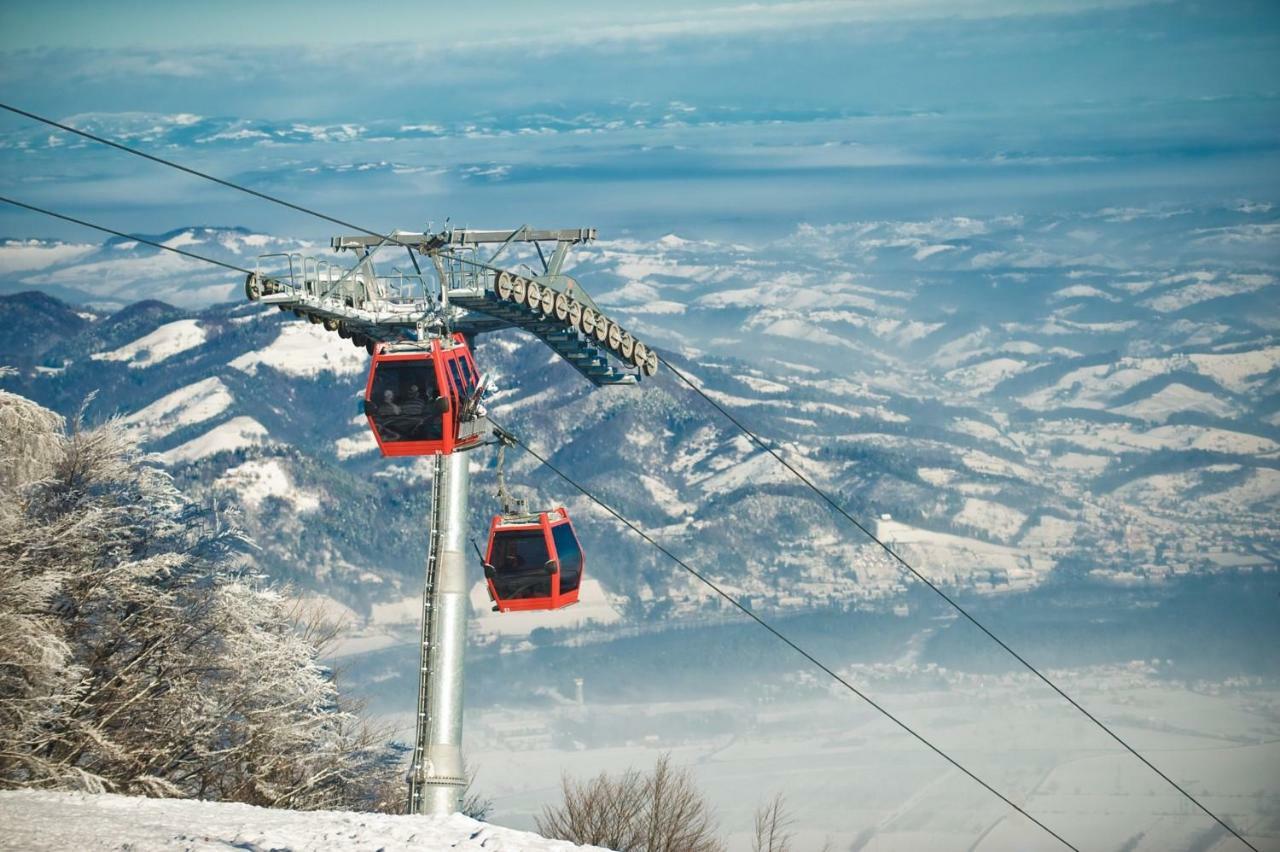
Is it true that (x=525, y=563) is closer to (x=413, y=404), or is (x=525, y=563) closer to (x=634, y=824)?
(x=413, y=404)

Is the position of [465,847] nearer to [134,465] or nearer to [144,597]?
[144,597]

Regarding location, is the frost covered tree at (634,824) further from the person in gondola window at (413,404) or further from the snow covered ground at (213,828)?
the snow covered ground at (213,828)

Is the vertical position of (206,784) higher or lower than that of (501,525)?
lower

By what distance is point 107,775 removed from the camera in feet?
165

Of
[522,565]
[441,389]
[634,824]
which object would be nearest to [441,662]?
[522,565]

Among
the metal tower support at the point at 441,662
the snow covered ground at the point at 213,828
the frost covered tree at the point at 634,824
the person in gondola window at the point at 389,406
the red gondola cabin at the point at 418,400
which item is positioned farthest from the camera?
the frost covered tree at the point at 634,824

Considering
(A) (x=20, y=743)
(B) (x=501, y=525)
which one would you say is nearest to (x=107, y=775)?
(A) (x=20, y=743)

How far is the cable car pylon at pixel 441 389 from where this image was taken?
39.8 metres

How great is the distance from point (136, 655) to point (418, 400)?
779 inches

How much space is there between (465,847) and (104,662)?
23.7m

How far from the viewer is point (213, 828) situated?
34.1m

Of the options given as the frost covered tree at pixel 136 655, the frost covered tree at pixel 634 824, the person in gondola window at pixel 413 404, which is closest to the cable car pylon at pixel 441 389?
the person in gondola window at pixel 413 404

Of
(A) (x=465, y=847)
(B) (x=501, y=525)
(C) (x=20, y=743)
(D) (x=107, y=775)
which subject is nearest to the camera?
(A) (x=465, y=847)

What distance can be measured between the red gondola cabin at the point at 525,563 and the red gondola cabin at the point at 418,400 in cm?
308
